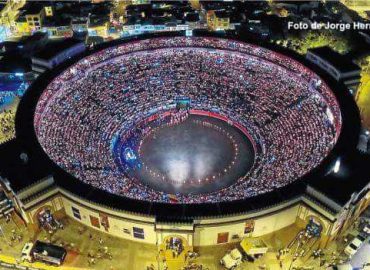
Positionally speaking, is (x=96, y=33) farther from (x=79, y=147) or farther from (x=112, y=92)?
(x=79, y=147)

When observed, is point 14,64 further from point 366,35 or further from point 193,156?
point 366,35

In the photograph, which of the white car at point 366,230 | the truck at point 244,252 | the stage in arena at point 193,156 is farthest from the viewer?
the stage in arena at point 193,156

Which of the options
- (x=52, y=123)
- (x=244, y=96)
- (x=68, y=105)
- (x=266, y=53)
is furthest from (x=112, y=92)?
(x=266, y=53)

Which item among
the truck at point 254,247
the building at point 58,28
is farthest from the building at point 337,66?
the building at point 58,28

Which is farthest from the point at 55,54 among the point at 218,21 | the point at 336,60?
the point at 336,60

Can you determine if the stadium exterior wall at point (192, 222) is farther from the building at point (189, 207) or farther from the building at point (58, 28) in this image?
the building at point (58, 28)

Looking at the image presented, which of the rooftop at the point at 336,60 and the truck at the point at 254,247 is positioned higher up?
the rooftop at the point at 336,60
